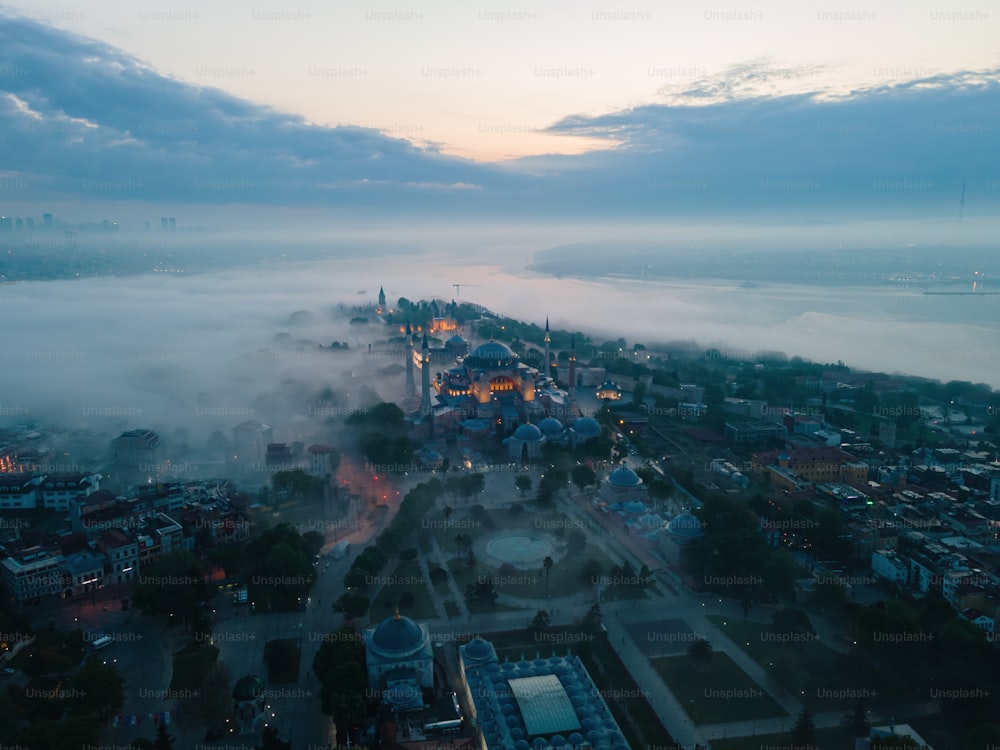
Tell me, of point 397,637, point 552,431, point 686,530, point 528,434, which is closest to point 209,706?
point 397,637

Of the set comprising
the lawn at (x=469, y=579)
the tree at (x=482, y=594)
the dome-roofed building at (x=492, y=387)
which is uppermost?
the dome-roofed building at (x=492, y=387)

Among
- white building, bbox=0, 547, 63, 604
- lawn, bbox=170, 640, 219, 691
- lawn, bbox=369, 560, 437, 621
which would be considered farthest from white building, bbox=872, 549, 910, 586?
white building, bbox=0, 547, 63, 604

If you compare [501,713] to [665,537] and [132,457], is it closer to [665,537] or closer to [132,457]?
[665,537]

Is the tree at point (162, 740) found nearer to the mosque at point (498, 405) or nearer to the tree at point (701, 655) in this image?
the tree at point (701, 655)

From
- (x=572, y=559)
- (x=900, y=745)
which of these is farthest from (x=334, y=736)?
(x=900, y=745)

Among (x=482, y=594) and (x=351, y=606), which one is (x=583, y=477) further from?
(x=351, y=606)

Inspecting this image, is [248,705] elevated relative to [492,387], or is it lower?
lower

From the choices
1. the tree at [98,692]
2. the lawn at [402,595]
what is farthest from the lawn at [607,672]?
the tree at [98,692]
